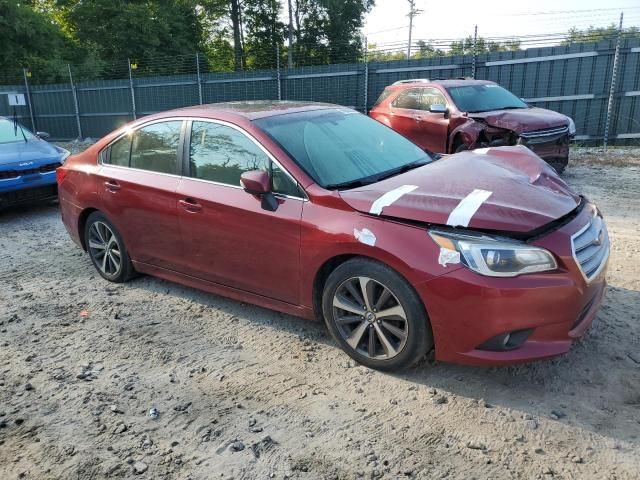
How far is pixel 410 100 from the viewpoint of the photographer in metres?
9.59

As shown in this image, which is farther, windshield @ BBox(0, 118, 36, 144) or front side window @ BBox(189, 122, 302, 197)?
windshield @ BBox(0, 118, 36, 144)

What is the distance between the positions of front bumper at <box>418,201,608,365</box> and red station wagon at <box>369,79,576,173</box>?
467 centimetres

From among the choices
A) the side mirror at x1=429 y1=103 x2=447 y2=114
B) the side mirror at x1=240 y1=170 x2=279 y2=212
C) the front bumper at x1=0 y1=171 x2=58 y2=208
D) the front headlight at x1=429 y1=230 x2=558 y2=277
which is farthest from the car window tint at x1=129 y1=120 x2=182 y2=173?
the side mirror at x1=429 y1=103 x2=447 y2=114

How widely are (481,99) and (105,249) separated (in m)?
6.60

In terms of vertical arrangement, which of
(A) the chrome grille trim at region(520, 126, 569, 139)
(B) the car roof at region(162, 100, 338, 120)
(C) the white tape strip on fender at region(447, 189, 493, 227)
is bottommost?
(A) the chrome grille trim at region(520, 126, 569, 139)

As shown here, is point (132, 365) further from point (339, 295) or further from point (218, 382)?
point (339, 295)

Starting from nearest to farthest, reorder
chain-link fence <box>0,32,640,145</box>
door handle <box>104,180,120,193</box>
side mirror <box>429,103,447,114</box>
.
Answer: door handle <box>104,180,120,193</box> → side mirror <box>429,103,447,114</box> → chain-link fence <box>0,32,640,145</box>

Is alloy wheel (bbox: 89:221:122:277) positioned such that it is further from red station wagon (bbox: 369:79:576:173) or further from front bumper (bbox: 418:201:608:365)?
red station wagon (bbox: 369:79:576:173)

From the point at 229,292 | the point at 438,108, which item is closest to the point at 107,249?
the point at 229,292

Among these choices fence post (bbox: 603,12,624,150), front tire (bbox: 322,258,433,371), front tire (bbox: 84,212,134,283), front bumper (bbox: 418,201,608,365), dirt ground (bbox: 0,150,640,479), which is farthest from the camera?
fence post (bbox: 603,12,624,150)

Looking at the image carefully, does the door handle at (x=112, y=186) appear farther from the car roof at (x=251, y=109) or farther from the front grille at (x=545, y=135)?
the front grille at (x=545, y=135)

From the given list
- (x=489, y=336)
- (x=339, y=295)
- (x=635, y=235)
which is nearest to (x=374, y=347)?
(x=339, y=295)

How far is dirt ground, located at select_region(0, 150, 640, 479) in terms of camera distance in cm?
266

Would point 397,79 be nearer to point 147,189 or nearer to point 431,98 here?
point 431,98
